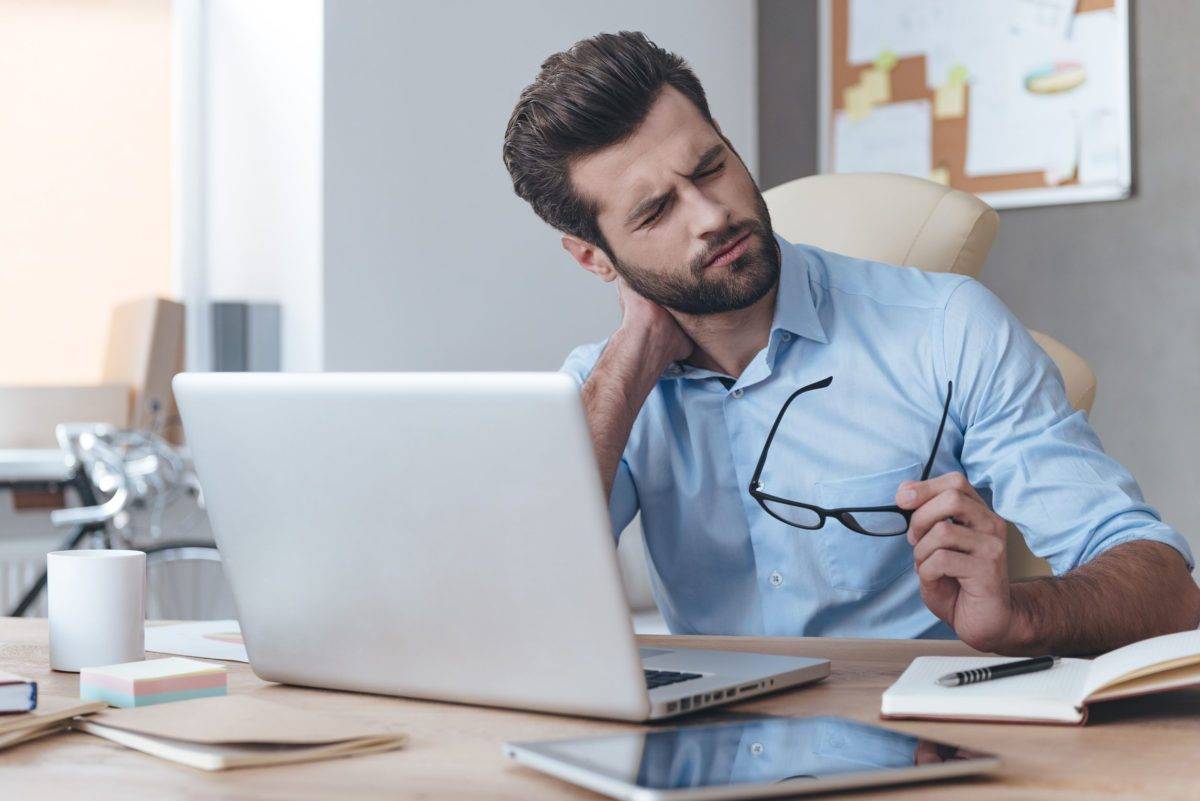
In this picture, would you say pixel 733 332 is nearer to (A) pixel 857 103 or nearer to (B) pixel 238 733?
(B) pixel 238 733

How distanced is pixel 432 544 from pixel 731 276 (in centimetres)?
67

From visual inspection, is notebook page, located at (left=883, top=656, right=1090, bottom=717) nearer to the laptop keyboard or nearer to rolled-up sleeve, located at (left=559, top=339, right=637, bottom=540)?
the laptop keyboard

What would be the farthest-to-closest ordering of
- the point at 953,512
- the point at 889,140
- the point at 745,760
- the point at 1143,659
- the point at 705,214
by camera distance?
1. the point at 889,140
2. the point at 705,214
3. the point at 953,512
4. the point at 1143,659
5. the point at 745,760

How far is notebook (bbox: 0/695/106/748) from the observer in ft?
2.56

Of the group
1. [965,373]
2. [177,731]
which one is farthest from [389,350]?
[177,731]

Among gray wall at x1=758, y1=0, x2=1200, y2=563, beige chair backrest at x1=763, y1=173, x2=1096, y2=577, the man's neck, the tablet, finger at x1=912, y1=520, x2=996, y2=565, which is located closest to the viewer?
the tablet

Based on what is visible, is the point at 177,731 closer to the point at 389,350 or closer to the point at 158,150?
the point at 389,350

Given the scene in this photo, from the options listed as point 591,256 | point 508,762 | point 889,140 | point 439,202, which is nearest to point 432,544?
point 508,762

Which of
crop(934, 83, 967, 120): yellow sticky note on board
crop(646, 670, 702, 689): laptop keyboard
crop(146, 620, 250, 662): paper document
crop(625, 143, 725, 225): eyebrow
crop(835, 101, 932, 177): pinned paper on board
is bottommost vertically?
crop(146, 620, 250, 662): paper document

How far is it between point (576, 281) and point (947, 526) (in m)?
2.01

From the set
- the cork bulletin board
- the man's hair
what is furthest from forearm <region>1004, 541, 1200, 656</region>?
the cork bulletin board

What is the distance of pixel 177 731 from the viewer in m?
0.75

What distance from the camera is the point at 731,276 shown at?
4.55 ft

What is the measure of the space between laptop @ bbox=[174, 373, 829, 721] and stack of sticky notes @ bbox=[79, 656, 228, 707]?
5 centimetres
